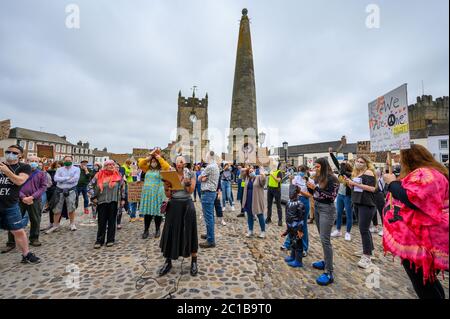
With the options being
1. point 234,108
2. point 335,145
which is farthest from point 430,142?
point 234,108

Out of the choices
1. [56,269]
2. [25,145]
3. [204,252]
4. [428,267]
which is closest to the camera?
[428,267]

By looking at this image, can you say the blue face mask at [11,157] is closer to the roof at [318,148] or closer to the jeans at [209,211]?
the jeans at [209,211]

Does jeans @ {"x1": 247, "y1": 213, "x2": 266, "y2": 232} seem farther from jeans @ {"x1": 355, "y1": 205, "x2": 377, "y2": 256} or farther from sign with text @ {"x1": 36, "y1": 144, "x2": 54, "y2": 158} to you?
sign with text @ {"x1": 36, "y1": 144, "x2": 54, "y2": 158}

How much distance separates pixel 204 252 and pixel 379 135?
13.7 feet

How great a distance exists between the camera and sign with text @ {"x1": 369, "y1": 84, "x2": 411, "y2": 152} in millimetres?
3029

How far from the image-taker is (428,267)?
1.84 m

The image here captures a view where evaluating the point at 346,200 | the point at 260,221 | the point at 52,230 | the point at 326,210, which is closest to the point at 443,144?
the point at 346,200

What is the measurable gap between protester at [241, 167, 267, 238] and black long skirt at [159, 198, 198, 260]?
2.18 m

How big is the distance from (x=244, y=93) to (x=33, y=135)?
51.0m

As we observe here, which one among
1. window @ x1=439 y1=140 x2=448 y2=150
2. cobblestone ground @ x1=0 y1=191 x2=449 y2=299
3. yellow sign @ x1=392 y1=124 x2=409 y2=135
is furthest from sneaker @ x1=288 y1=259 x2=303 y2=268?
window @ x1=439 y1=140 x2=448 y2=150

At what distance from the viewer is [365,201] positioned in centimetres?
373

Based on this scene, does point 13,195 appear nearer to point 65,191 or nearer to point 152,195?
point 65,191

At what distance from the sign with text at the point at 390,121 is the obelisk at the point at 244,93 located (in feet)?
44.3
